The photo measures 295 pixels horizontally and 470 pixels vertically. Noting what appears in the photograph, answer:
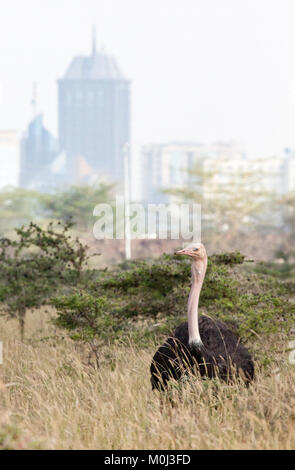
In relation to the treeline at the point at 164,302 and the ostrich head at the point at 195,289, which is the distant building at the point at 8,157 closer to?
the treeline at the point at 164,302

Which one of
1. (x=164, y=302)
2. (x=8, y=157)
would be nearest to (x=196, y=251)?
(x=164, y=302)

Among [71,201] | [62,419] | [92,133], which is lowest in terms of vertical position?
[62,419]

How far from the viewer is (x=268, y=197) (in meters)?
39.6

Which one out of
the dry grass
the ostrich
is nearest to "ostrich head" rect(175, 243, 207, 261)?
the ostrich

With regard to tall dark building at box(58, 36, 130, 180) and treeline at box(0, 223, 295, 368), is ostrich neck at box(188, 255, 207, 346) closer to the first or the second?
treeline at box(0, 223, 295, 368)

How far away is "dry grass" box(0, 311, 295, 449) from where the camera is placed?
4605 mm

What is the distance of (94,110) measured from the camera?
12419 cm

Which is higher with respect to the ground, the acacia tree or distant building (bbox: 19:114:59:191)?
distant building (bbox: 19:114:59:191)

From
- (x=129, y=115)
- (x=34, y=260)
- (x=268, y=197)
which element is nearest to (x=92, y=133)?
(x=129, y=115)

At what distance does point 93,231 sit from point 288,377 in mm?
30687

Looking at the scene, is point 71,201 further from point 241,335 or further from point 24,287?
point 241,335

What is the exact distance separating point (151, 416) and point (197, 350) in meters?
0.71

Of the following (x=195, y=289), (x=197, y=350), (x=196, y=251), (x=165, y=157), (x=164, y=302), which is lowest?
(x=197, y=350)

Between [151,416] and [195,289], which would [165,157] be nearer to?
[195,289]
